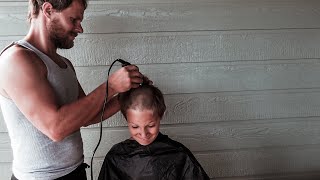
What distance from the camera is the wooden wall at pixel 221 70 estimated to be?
1872 mm

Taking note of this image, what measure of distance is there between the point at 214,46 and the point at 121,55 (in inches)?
20.1

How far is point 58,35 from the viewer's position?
56.7 inches

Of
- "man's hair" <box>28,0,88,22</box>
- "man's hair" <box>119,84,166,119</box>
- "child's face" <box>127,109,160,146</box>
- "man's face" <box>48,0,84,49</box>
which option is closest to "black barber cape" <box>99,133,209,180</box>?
"child's face" <box>127,109,160,146</box>

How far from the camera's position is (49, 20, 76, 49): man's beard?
1.42 m

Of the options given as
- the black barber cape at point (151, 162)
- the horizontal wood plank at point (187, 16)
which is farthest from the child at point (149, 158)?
the horizontal wood plank at point (187, 16)

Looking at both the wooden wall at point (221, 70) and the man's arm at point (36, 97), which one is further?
the wooden wall at point (221, 70)

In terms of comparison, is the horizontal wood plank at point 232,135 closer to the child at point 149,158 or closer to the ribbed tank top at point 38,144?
the child at point 149,158

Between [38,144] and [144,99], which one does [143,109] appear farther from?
[38,144]

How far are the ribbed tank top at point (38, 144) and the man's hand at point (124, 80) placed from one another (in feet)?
0.64

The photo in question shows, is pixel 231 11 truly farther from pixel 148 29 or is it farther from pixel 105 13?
pixel 105 13

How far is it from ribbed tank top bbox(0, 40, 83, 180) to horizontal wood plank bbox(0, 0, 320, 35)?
0.49 m

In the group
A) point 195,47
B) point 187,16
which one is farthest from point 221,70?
point 187,16

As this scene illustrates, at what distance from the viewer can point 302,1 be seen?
198cm

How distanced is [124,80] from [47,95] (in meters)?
0.30
